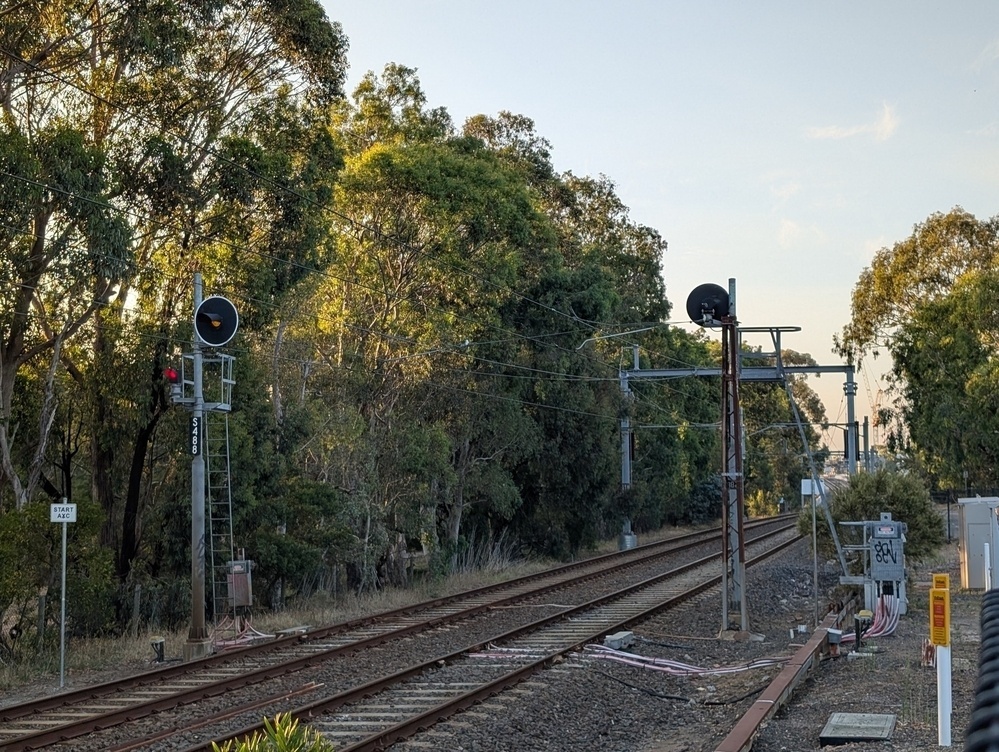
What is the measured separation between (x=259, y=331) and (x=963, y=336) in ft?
122

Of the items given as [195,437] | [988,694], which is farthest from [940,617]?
[195,437]

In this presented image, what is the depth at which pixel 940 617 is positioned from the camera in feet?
34.1

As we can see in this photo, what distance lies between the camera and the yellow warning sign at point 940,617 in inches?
406

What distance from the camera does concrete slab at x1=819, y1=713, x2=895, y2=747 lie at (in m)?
10.8

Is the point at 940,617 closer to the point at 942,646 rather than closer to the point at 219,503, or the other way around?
the point at 942,646

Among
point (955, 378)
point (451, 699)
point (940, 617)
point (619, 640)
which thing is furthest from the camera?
point (955, 378)

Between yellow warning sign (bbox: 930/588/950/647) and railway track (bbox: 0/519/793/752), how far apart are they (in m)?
5.18

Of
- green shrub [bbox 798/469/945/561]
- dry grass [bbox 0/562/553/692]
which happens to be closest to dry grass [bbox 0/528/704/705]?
dry grass [bbox 0/562/553/692]

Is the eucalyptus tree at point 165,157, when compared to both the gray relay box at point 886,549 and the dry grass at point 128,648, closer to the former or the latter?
the dry grass at point 128,648

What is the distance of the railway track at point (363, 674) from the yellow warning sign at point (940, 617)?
5.18 metres

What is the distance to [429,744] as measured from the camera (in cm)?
1159

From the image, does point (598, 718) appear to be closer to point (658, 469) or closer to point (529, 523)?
point (529, 523)

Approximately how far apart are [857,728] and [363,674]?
23.5 ft

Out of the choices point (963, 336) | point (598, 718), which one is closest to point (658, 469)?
point (963, 336)
